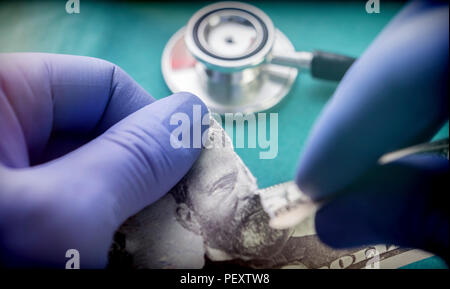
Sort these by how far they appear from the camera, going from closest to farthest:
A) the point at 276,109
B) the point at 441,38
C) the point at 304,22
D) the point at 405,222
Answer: the point at 441,38, the point at 405,222, the point at 276,109, the point at 304,22

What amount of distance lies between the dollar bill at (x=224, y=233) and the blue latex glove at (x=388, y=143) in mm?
37

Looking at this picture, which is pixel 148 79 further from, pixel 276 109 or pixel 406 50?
pixel 406 50

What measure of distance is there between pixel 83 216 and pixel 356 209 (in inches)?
11.1

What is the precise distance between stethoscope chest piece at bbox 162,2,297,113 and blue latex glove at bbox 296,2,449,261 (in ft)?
0.76

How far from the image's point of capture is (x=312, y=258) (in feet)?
1.66

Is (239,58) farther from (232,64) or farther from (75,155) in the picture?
(75,155)

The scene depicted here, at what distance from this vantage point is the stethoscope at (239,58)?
0.61 metres

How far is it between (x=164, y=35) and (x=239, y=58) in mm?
198

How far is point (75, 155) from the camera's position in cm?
41

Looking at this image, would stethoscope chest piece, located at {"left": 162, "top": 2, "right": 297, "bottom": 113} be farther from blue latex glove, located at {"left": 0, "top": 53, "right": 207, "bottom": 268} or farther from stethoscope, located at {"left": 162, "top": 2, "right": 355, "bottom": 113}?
blue latex glove, located at {"left": 0, "top": 53, "right": 207, "bottom": 268}

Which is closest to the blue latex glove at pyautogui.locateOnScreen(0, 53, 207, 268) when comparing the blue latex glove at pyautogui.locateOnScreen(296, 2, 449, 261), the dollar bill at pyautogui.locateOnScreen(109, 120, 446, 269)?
the dollar bill at pyautogui.locateOnScreen(109, 120, 446, 269)

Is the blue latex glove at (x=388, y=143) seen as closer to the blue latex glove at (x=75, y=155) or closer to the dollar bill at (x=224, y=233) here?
the dollar bill at (x=224, y=233)

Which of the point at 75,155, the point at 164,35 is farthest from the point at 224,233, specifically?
the point at 164,35
